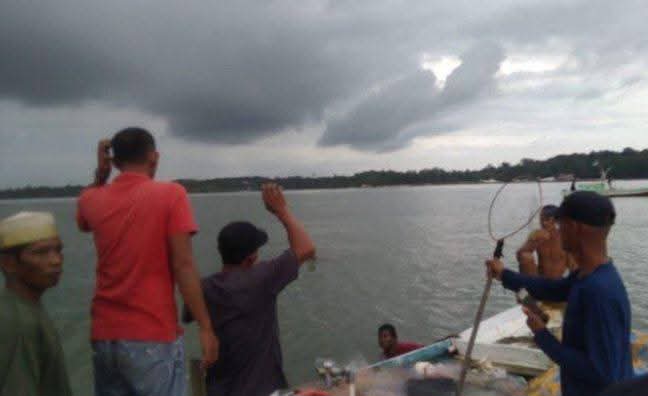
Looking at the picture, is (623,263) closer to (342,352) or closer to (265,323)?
(342,352)

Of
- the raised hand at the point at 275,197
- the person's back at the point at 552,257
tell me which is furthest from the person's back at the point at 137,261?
the person's back at the point at 552,257

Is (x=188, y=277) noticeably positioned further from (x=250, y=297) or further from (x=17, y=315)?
(x=17, y=315)

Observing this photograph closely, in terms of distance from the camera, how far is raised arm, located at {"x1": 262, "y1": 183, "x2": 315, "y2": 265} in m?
3.42

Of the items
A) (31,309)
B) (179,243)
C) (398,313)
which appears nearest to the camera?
(31,309)

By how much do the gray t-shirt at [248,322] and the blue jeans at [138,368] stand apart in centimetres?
51

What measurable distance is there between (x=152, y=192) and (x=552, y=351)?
8.20 ft

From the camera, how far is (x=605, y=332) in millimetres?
2701

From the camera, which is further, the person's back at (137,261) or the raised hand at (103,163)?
the raised hand at (103,163)

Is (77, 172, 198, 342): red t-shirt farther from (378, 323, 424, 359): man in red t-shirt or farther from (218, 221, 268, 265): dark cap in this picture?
(378, 323, 424, 359): man in red t-shirt

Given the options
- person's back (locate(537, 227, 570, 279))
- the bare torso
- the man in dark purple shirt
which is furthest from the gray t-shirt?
person's back (locate(537, 227, 570, 279))

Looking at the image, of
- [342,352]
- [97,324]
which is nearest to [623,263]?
[342,352]

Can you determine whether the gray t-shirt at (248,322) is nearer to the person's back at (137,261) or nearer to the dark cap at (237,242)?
the dark cap at (237,242)

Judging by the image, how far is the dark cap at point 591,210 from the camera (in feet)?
9.50

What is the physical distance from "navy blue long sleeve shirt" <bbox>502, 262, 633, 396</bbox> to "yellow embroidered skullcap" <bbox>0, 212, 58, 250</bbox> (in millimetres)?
2842
